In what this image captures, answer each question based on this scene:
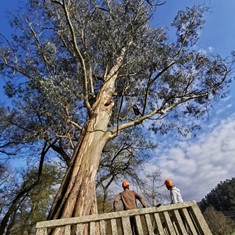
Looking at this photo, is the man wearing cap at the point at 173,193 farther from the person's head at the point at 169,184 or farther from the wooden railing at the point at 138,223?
the wooden railing at the point at 138,223

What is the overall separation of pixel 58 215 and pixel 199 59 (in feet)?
25.6

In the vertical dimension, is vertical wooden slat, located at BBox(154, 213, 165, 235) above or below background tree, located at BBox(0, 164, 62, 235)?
below

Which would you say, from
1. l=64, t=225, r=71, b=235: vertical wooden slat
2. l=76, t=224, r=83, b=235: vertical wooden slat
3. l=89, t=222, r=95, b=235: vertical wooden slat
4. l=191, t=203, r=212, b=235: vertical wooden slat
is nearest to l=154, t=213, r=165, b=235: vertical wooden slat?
l=191, t=203, r=212, b=235: vertical wooden slat

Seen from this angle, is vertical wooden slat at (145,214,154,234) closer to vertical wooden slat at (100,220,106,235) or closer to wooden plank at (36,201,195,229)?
wooden plank at (36,201,195,229)

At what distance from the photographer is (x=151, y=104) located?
9.14 meters

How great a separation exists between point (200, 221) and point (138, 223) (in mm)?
748

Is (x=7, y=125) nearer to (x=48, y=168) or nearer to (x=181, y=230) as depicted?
(x=48, y=168)

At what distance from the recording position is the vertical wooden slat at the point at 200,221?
2592 millimetres

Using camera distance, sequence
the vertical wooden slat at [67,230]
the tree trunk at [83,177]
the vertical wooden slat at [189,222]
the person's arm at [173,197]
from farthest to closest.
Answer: the person's arm at [173,197], the tree trunk at [83,177], the vertical wooden slat at [189,222], the vertical wooden slat at [67,230]

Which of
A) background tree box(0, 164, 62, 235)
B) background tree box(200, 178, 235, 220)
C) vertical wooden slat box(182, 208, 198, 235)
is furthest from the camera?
background tree box(200, 178, 235, 220)

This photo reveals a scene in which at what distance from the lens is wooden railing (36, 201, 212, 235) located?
8.04ft

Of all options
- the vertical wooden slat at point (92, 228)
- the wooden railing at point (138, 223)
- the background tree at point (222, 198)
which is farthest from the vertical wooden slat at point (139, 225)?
the background tree at point (222, 198)

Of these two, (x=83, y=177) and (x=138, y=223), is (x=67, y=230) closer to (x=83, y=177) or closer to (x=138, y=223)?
(x=138, y=223)

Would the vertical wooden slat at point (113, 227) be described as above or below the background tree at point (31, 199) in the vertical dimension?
below
